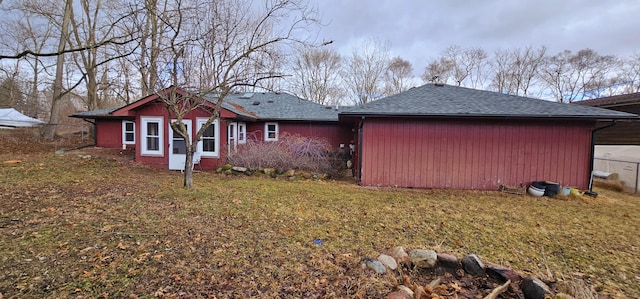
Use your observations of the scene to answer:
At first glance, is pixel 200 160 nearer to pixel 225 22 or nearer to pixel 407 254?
pixel 225 22

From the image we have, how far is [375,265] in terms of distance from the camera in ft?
10.0

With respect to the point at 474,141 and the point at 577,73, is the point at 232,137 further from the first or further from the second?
the point at 577,73

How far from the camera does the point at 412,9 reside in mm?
11500

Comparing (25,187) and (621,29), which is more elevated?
(621,29)

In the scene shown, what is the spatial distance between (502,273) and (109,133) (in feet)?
56.3

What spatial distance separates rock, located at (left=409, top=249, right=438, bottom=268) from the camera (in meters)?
3.29

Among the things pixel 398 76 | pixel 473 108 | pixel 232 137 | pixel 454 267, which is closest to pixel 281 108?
pixel 232 137

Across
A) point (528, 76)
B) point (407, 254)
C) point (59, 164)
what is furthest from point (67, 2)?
point (528, 76)

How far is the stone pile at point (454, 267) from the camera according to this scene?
2.73 metres

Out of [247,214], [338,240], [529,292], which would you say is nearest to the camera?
[529,292]

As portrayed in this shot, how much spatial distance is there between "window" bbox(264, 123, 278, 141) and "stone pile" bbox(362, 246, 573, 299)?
1046 cm

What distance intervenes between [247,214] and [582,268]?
4.60m

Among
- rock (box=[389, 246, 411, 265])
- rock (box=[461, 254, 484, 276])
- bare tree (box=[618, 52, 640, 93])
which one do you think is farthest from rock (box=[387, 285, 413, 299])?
bare tree (box=[618, 52, 640, 93])

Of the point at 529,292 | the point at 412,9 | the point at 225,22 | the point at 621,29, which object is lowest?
the point at 529,292
